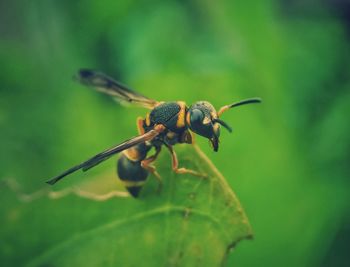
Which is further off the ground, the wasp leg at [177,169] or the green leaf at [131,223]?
the wasp leg at [177,169]

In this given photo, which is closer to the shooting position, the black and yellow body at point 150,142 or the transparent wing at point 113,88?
the black and yellow body at point 150,142

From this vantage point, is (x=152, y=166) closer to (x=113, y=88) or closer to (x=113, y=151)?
(x=113, y=151)

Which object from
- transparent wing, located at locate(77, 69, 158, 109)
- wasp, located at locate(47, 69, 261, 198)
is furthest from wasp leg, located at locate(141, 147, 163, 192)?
transparent wing, located at locate(77, 69, 158, 109)

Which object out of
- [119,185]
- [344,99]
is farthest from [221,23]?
[119,185]

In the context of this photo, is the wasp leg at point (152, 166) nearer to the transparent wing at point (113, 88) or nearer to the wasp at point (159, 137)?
the wasp at point (159, 137)

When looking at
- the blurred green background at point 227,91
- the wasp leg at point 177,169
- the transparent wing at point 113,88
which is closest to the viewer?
the wasp leg at point 177,169

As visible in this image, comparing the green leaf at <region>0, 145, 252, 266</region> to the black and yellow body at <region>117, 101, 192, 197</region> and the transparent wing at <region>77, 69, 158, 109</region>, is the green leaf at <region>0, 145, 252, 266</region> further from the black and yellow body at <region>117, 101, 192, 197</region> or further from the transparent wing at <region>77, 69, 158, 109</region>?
the transparent wing at <region>77, 69, 158, 109</region>

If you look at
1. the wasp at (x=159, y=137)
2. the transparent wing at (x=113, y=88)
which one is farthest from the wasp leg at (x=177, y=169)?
the transparent wing at (x=113, y=88)

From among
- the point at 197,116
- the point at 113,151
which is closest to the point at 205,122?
the point at 197,116
